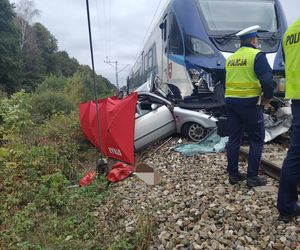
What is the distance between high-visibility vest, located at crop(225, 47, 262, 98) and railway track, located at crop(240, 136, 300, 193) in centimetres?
111

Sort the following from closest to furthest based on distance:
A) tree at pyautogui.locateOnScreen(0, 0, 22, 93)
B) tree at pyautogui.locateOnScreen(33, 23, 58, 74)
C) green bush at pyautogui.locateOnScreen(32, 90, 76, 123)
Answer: green bush at pyautogui.locateOnScreen(32, 90, 76, 123)
tree at pyautogui.locateOnScreen(0, 0, 22, 93)
tree at pyautogui.locateOnScreen(33, 23, 58, 74)

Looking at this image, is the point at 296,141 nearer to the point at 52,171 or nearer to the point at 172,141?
the point at 172,141

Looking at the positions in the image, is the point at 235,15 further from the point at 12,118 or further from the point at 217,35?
the point at 12,118

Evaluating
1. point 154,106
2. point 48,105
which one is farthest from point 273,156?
point 48,105

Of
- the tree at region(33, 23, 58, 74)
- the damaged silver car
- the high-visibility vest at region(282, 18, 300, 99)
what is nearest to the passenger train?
the damaged silver car

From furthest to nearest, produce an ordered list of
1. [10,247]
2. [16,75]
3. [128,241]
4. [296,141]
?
1. [16,75]
2. [10,247]
3. [128,241]
4. [296,141]

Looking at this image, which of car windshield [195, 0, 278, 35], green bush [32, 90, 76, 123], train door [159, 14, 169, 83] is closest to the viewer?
car windshield [195, 0, 278, 35]

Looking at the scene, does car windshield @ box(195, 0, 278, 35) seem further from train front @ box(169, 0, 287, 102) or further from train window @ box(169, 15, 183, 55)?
train window @ box(169, 15, 183, 55)

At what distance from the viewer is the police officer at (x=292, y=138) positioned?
353 centimetres

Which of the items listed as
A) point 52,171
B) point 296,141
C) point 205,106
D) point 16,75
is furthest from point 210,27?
point 16,75

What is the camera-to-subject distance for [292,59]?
11.7 ft

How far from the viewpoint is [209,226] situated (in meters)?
3.79

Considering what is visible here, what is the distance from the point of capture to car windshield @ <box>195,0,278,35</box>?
8.16m

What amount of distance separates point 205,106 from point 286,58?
4124mm
